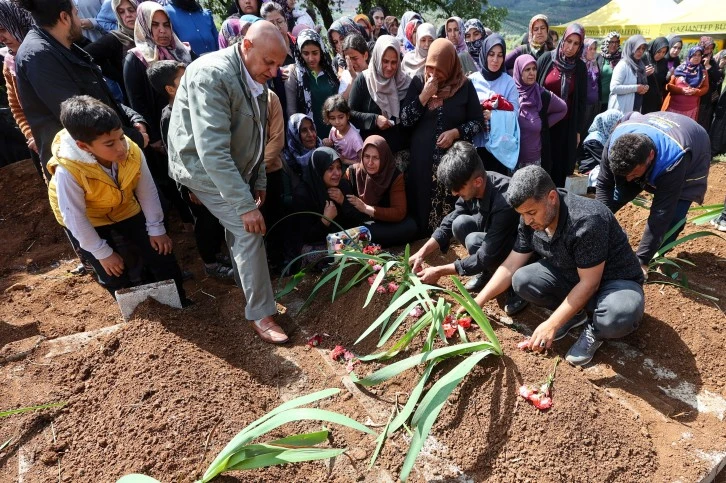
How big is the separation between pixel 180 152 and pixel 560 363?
202cm

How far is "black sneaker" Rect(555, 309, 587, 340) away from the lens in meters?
2.39

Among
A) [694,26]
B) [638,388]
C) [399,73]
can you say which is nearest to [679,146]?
[638,388]

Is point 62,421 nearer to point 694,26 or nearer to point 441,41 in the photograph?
point 441,41

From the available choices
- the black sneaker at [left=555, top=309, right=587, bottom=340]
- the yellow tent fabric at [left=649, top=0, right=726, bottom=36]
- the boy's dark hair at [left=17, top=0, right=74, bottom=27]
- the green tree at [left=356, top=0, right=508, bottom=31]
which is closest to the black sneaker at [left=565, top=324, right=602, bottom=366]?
the black sneaker at [left=555, top=309, right=587, bottom=340]

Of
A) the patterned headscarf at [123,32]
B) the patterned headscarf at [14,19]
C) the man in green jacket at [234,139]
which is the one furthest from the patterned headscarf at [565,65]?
the patterned headscarf at [14,19]

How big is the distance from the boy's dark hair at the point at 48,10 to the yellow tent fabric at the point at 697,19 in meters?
10.3

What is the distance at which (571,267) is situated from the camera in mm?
2215

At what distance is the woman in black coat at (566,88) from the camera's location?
4285mm

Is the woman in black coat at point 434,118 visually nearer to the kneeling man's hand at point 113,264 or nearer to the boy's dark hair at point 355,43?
the boy's dark hair at point 355,43

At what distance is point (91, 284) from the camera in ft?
10.6

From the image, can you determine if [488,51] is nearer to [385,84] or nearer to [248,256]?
[385,84]

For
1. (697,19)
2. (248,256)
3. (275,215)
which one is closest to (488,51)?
(275,215)

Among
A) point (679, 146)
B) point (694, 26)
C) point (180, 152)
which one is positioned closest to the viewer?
point (180, 152)

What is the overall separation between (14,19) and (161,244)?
1.71 m
